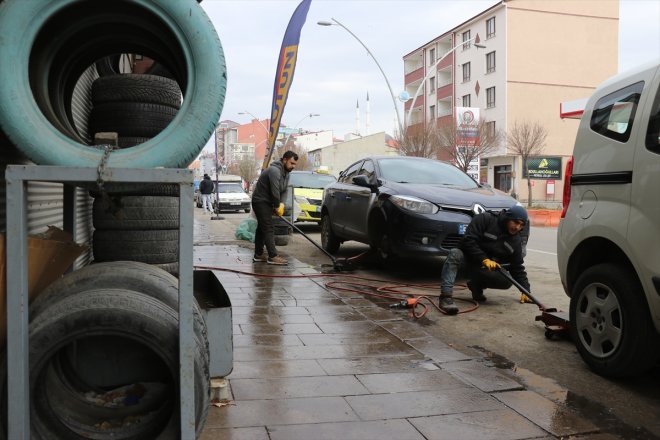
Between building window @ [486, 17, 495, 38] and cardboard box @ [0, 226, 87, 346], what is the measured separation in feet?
163

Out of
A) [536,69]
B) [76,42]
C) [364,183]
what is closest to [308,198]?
[364,183]

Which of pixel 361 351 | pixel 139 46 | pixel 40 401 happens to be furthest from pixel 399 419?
pixel 139 46

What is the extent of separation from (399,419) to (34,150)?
2245 mm

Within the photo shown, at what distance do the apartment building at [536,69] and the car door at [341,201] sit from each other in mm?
35854

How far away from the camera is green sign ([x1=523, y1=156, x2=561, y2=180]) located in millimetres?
43938

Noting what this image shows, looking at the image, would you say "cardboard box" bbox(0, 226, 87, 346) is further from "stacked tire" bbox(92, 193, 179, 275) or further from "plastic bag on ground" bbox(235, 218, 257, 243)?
"plastic bag on ground" bbox(235, 218, 257, 243)

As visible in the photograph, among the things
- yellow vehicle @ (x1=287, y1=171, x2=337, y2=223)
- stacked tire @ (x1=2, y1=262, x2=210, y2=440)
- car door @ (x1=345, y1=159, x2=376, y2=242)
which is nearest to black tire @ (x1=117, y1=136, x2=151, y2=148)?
stacked tire @ (x1=2, y1=262, x2=210, y2=440)

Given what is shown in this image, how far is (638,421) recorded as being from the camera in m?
3.23

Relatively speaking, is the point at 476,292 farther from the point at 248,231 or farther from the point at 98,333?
the point at 248,231

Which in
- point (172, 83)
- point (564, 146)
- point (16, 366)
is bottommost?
point (16, 366)

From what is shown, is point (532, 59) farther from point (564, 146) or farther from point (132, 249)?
point (132, 249)

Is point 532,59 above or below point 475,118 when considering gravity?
above

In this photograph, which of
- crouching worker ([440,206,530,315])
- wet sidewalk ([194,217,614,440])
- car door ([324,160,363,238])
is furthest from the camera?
car door ([324,160,363,238])

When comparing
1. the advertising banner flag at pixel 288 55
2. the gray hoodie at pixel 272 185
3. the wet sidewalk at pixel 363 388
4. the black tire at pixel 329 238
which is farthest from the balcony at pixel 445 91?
the wet sidewalk at pixel 363 388
